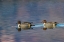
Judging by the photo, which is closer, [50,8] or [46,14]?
[46,14]

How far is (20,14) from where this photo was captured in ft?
7.43

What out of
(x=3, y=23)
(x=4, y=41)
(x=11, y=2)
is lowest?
(x=4, y=41)

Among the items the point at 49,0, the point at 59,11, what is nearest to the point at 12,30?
the point at 59,11

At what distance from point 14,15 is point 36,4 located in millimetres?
468

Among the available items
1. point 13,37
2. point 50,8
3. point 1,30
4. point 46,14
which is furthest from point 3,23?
point 50,8

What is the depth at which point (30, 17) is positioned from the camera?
2150 mm

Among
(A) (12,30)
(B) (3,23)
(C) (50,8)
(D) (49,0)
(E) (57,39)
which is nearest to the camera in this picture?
(E) (57,39)

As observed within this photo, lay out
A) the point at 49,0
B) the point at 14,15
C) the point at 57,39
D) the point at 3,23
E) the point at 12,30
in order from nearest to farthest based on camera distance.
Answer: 1. the point at 57,39
2. the point at 12,30
3. the point at 3,23
4. the point at 14,15
5. the point at 49,0

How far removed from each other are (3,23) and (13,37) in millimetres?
298

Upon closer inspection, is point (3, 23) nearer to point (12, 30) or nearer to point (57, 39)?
point (12, 30)

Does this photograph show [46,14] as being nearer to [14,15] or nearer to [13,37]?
[14,15]

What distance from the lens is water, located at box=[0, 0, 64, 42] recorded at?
1.78 meters

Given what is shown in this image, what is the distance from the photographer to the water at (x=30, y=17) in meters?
1.78

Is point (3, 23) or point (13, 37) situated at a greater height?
point (3, 23)
